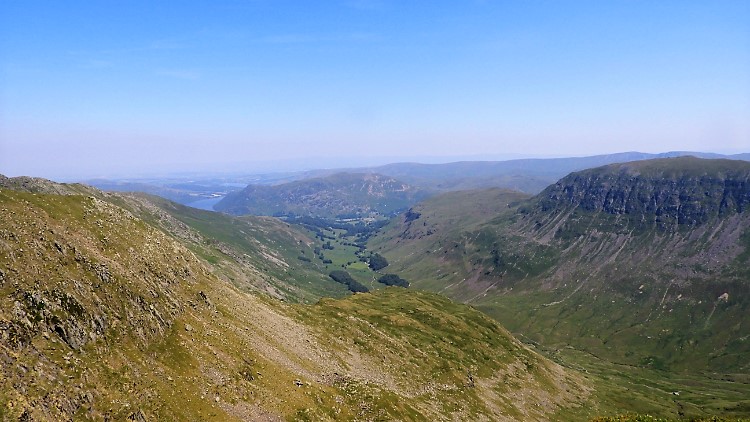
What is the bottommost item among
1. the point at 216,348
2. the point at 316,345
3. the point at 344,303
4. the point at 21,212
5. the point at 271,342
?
the point at 344,303

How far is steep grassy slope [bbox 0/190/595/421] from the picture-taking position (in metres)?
43.8

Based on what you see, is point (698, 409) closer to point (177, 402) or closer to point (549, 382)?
point (549, 382)

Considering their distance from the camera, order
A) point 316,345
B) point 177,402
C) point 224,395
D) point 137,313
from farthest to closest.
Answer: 1. point 316,345
2. point 137,313
3. point 224,395
4. point 177,402

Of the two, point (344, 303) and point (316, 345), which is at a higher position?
point (316, 345)

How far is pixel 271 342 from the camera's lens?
3270 inches

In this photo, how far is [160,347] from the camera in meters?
59.5

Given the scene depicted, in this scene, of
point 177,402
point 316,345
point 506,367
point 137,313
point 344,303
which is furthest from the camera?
point 344,303

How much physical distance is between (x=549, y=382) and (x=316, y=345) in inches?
4118

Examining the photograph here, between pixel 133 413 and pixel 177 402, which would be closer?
pixel 133 413

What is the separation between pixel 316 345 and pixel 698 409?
17430cm

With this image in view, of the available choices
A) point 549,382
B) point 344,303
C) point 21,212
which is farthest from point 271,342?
point 549,382

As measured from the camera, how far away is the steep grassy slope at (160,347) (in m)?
43.8

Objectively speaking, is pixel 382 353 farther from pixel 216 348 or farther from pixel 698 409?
pixel 698 409

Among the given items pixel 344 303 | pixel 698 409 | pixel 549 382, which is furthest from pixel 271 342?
pixel 698 409
